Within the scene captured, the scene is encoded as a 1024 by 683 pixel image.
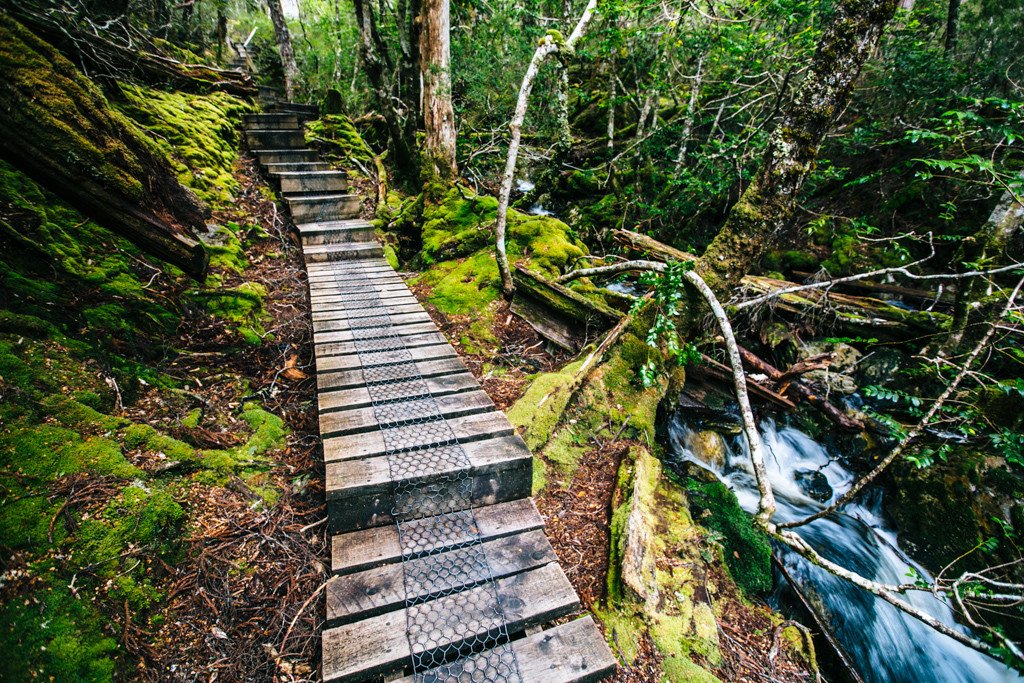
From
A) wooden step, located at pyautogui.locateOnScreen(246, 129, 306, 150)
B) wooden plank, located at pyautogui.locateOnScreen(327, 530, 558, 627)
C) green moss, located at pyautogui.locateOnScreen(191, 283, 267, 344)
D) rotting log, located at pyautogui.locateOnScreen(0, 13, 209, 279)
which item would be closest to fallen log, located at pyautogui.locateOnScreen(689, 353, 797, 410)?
wooden plank, located at pyautogui.locateOnScreen(327, 530, 558, 627)

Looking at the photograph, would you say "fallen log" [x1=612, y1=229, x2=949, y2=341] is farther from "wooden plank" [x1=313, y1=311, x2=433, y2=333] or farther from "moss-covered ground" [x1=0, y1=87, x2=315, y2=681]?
"moss-covered ground" [x1=0, y1=87, x2=315, y2=681]

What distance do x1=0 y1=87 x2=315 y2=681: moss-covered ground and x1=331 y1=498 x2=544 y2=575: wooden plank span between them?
0.69 meters

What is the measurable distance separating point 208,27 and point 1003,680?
21166mm

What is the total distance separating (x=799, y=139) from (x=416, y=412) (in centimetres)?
482

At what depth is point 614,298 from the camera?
5.67m

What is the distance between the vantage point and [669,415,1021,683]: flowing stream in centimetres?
397

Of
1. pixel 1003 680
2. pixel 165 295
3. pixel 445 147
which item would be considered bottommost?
pixel 1003 680

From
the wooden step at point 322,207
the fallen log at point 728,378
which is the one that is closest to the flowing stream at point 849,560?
the fallen log at point 728,378

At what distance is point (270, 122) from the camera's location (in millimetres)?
8352

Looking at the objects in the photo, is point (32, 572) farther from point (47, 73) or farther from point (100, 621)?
point (47, 73)

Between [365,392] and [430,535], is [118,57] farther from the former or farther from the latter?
[430,535]

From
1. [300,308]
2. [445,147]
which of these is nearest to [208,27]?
[445,147]

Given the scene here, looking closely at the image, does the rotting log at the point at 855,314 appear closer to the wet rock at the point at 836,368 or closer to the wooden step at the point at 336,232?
the wet rock at the point at 836,368

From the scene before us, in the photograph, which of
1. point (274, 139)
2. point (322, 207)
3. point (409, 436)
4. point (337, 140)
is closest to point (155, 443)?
point (409, 436)
